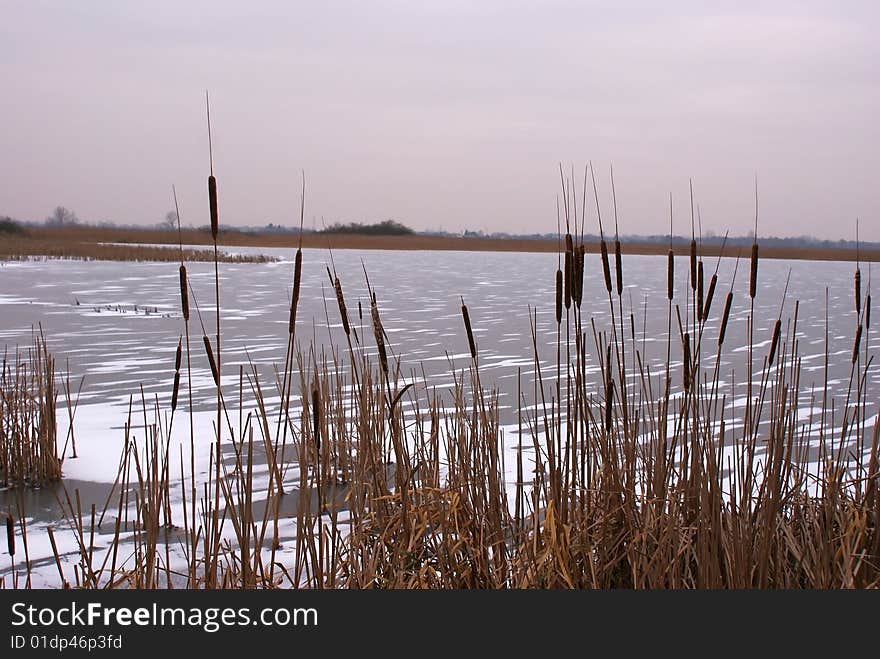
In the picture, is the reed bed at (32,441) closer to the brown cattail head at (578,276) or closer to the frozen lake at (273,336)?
the frozen lake at (273,336)

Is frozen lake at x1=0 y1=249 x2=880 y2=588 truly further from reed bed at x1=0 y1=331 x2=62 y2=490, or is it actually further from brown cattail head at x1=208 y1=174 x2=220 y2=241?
brown cattail head at x1=208 y1=174 x2=220 y2=241

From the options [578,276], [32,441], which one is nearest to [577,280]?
[578,276]

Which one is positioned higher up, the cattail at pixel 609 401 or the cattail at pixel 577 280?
the cattail at pixel 577 280

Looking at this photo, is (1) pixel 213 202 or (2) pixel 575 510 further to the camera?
(2) pixel 575 510

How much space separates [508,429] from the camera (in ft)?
19.5

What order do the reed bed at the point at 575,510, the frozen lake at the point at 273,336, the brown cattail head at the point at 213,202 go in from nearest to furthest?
the brown cattail head at the point at 213,202 → the reed bed at the point at 575,510 → the frozen lake at the point at 273,336

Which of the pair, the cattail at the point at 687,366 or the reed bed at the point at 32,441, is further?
the reed bed at the point at 32,441

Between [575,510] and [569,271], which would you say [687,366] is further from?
[575,510]

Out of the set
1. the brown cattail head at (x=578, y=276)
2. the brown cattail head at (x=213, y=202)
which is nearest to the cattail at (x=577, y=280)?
the brown cattail head at (x=578, y=276)

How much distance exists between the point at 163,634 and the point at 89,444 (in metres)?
3.74

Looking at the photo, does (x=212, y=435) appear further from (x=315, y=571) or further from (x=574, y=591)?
(x=574, y=591)

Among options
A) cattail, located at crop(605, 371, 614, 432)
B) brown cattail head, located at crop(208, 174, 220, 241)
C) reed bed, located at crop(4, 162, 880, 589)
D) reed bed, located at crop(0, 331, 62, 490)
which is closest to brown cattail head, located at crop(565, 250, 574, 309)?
reed bed, located at crop(4, 162, 880, 589)

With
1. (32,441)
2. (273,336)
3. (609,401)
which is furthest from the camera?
(273,336)

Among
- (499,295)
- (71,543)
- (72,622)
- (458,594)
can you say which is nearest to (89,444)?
(71,543)
